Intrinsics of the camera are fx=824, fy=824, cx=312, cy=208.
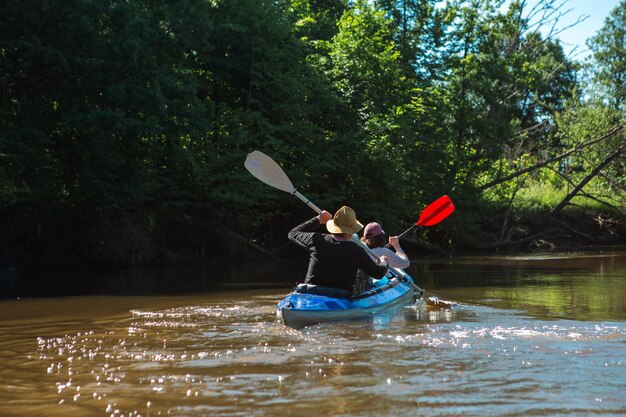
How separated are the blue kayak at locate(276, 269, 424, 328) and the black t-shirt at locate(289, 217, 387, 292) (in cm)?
18

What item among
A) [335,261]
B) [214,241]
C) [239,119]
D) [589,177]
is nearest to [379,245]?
[335,261]

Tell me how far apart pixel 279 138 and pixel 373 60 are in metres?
3.75

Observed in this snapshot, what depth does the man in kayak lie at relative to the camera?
8.04 m

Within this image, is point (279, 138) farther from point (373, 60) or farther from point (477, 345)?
point (477, 345)

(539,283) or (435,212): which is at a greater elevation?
(435,212)

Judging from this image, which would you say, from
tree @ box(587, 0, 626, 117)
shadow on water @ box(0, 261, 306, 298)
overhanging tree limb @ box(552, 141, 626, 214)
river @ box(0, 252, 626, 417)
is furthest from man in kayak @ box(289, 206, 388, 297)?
tree @ box(587, 0, 626, 117)

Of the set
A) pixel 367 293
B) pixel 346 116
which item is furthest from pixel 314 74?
pixel 367 293

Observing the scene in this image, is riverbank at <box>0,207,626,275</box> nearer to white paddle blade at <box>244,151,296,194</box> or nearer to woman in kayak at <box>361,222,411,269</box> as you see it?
white paddle blade at <box>244,151,296,194</box>

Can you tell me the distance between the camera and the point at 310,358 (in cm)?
599

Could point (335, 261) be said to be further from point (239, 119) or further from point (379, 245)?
point (239, 119)

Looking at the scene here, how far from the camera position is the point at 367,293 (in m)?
8.78

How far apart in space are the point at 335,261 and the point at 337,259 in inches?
1.3

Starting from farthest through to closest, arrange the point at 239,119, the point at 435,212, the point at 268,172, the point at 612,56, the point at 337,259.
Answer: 1. the point at 612,56
2. the point at 239,119
3. the point at 435,212
4. the point at 268,172
5. the point at 337,259

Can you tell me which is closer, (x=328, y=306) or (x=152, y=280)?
(x=328, y=306)
